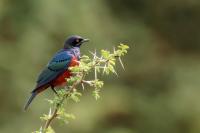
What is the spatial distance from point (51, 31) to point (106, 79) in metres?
2.40

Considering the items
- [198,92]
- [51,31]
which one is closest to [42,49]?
[51,31]

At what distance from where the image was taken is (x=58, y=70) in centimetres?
917

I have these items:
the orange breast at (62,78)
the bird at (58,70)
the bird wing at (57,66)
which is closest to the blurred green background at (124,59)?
the bird at (58,70)

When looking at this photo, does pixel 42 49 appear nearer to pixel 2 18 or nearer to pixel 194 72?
pixel 2 18

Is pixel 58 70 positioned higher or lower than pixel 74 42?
lower

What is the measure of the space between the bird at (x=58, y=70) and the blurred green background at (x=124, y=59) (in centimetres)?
1046

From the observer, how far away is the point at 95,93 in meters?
7.05

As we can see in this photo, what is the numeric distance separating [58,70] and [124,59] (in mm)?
14473

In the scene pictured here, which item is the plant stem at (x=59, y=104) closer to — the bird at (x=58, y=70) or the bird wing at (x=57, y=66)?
the bird at (x=58, y=70)

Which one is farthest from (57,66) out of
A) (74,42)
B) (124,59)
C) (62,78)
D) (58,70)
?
(124,59)

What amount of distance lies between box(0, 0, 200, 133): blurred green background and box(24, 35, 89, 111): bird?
10.5 m

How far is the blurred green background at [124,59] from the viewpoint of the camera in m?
21.2

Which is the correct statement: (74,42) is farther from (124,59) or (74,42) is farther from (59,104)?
(124,59)

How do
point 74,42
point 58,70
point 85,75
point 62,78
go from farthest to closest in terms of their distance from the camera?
point 74,42 < point 58,70 < point 62,78 < point 85,75
